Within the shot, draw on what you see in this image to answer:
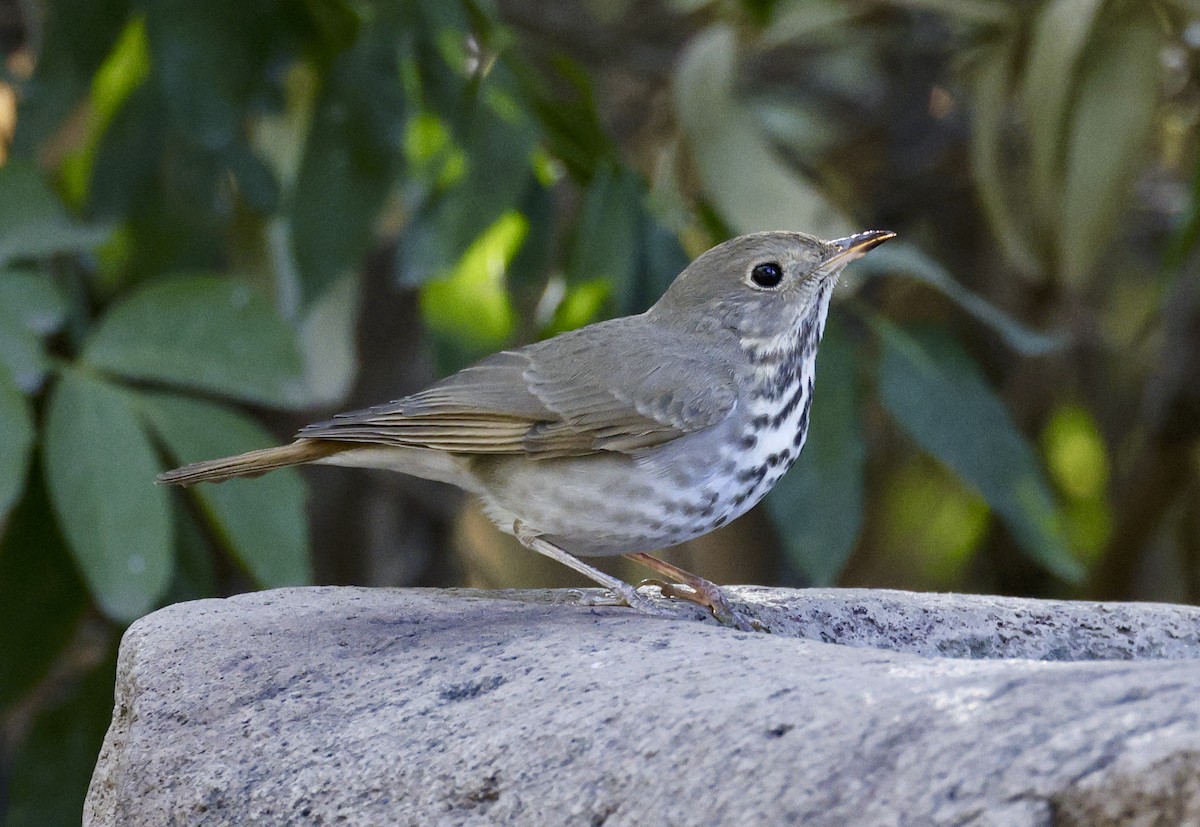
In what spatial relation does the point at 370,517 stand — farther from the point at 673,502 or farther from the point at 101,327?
the point at 673,502

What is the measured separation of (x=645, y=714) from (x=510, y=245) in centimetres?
244

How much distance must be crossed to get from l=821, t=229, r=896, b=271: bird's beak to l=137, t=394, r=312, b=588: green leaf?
50.9 inches

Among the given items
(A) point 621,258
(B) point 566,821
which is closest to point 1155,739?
(B) point 566,821

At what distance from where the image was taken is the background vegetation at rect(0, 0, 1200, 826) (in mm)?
3715

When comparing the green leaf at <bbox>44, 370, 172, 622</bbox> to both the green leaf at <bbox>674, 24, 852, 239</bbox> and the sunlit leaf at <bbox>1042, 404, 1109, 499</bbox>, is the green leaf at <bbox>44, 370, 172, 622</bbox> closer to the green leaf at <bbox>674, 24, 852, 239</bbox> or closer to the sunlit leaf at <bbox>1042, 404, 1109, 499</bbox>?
the green leaf at <bbox>674, 24, 852, 239</bbox>

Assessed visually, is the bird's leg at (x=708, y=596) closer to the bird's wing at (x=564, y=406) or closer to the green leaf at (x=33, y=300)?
the bird's wing at (x=564, y=406)

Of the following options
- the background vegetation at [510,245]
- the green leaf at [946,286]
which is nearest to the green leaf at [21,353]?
the background vegetation at [510,245]

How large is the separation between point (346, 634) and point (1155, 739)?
4.84 feet

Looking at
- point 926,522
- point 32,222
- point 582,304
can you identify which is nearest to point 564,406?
point 582,304

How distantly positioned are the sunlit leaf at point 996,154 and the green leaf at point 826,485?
110 cm

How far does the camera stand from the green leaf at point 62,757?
13.0ft

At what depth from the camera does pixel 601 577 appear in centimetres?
303

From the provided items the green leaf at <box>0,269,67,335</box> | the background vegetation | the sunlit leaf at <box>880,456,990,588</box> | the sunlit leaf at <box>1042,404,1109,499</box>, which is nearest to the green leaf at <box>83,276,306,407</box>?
the background vegetation

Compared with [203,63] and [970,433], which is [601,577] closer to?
[970,433]
